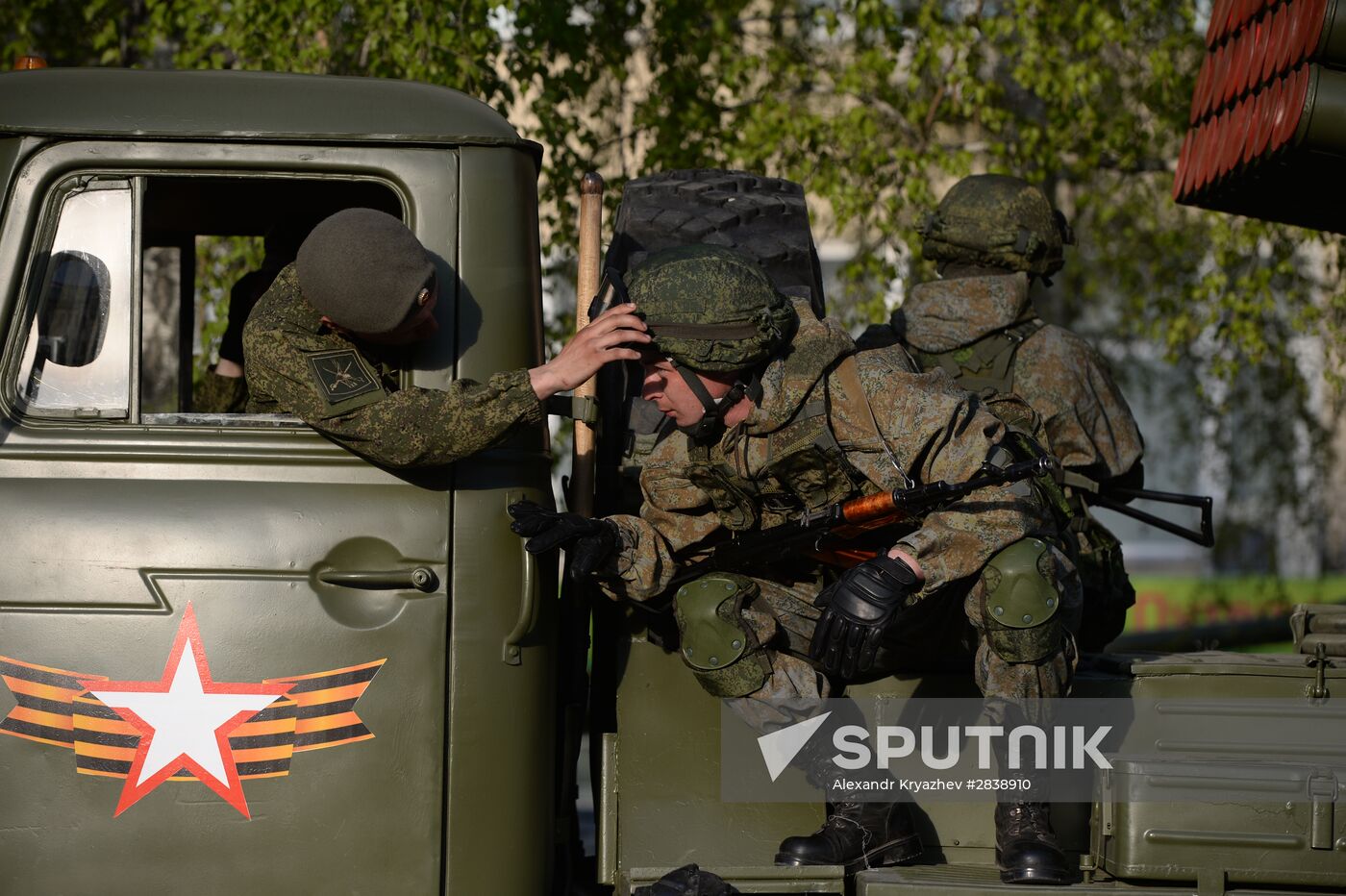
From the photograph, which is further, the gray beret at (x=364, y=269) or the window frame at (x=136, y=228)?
the window frame at (x=136, y=228)

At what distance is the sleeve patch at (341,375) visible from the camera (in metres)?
3.18

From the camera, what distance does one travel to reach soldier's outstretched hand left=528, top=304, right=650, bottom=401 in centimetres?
321

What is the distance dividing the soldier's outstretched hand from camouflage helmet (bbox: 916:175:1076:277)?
1818mm

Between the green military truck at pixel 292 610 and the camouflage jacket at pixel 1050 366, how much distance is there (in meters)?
1.17

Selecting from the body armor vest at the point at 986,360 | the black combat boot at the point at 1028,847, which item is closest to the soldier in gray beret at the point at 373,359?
the black combat boot at the point at 1028,847

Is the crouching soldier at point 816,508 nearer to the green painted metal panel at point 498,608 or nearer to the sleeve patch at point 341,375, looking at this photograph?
the green painted metal panel at point 498,608

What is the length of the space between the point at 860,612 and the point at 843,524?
26 cm

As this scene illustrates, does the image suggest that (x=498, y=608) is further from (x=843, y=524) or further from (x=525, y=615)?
(x=843, y=524)

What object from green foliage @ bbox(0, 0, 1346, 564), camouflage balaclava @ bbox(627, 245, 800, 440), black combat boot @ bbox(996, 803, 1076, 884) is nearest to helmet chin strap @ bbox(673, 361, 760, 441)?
camouflage balaclava @ bbox(627, 245, 800, 440)

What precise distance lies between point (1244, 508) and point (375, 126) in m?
13.4

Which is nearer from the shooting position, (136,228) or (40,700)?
(40,700)

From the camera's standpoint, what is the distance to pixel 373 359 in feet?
10.9

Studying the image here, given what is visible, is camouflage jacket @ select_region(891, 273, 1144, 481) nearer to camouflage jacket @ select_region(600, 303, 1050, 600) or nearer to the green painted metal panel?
camouflage jacket @ select_region(600, 303, 1050, 600)

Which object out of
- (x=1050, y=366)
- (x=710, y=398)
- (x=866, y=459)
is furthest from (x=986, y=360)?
(x=710, y=398)
